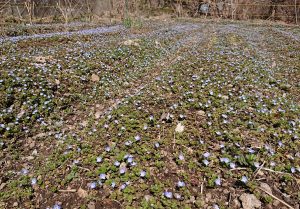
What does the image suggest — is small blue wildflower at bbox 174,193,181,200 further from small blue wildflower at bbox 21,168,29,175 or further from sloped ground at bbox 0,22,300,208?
small blue wildflower at bbox 21,168,29,175

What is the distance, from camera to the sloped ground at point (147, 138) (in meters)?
3.14

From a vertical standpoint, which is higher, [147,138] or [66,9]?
[66,9]

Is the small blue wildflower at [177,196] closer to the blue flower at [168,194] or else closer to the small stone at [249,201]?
the blue flower at [168,194]

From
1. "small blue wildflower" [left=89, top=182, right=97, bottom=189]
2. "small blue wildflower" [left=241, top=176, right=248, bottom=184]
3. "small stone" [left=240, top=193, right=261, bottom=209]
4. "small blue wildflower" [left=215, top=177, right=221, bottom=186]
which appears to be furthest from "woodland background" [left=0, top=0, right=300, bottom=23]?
"small stone" [left=240, top=193, right=261, bottom=209]

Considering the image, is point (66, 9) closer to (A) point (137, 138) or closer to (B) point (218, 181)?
(A) point (137, 138)

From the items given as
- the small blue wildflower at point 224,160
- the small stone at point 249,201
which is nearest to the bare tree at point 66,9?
the small blue wildflower at point 224,160

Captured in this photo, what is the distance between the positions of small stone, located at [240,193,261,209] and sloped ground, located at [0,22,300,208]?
0.03 metres

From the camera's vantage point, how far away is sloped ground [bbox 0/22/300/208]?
10.3 feet

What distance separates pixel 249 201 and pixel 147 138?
1911 millimetres

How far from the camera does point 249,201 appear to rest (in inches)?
117

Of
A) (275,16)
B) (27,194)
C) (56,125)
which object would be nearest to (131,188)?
(27,194)

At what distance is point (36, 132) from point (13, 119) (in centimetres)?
70

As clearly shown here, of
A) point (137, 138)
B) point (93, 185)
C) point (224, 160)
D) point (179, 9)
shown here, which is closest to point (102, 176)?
point (93, 185)

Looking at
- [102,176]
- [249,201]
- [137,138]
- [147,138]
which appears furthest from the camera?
[147,138]
